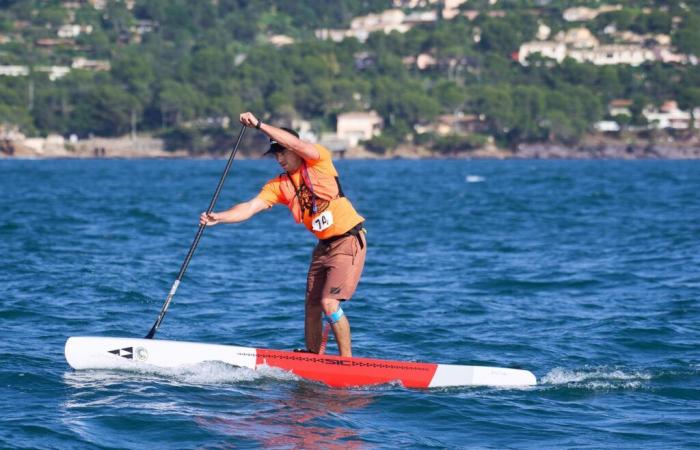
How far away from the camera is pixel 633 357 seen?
13797 mm

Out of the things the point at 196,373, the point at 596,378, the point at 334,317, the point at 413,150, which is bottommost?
the point at 413,150

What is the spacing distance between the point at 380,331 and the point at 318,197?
153 inches

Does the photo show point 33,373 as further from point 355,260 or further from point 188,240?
point 188,240

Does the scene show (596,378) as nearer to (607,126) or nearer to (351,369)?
(351,369)

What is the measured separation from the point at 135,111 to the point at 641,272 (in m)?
159

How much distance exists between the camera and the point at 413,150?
18000 centimetres

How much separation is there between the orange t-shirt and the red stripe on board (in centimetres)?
118

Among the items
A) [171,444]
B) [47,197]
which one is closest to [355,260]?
[171,444]

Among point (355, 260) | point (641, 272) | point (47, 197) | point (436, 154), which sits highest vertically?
point (355, 260)

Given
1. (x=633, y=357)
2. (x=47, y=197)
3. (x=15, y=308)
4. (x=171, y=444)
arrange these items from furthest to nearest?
1. (x=47, y=197)
2. (x=15, y=308)
3. (x=633, y=357)
4. (x=171, y=444)

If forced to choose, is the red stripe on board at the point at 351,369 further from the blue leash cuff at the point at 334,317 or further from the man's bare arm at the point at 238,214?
the man's bare arm at the point at 238,214

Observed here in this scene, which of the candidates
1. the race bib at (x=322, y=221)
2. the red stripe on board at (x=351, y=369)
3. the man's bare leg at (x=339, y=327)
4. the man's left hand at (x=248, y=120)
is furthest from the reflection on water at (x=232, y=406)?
the man's left hand at (x=248, y=120)

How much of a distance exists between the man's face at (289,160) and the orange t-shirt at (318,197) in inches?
2.2

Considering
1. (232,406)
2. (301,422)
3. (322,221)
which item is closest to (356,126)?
(322,221)
